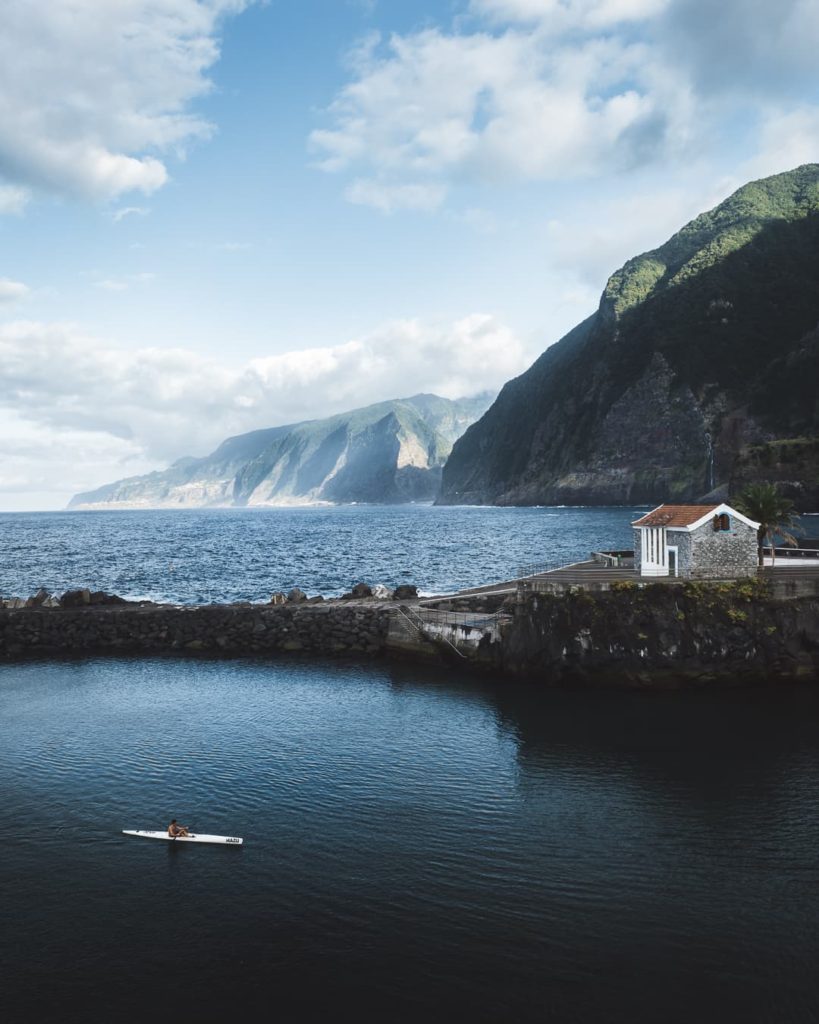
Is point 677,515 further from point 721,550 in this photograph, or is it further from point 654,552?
point 721,550

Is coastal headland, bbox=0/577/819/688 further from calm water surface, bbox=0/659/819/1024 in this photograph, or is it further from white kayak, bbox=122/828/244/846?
white kayak, bbox=122/828/244/846

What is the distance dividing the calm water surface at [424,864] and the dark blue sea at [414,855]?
8 cm

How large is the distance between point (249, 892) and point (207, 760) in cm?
1084

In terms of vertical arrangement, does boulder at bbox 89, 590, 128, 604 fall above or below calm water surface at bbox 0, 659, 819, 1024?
above

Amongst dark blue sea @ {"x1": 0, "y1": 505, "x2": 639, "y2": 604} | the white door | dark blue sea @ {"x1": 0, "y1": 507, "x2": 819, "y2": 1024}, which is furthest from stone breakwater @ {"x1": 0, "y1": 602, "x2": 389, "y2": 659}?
the white door

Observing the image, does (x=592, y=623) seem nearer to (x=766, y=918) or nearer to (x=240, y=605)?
(x=766, y=918)

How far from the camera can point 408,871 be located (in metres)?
19.8

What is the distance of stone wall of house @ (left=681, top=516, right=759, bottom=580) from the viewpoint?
41.1m

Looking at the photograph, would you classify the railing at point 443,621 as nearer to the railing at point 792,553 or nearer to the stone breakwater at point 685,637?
the stone breakwater at point 685,637

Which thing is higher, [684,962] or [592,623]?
[592,623]

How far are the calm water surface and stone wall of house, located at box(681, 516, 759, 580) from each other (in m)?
8.15

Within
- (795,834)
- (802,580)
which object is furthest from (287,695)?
(802,580)

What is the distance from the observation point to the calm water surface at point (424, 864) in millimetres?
15258

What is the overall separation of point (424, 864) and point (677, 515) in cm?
2949
